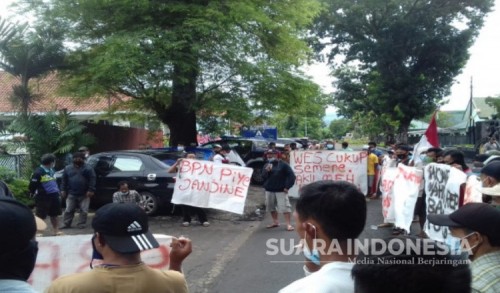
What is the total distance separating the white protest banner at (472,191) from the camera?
16.6ft

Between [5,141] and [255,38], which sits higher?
[255,38]

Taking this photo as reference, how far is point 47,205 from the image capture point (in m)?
8.92

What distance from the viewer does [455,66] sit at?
31.5 metres

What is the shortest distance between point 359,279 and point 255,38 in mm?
15025

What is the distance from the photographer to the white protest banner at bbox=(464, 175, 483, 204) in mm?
5071

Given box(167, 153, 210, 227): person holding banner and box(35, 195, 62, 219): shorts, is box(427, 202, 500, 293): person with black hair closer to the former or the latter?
box(35, 195, 62, 219): shorts

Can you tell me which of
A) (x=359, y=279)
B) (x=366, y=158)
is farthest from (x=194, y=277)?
(x=366, y=158)

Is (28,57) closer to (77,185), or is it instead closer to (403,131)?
(77,185)

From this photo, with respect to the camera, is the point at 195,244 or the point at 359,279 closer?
the point at 359,279

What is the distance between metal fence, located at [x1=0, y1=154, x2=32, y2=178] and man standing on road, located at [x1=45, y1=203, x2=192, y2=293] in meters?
12.9

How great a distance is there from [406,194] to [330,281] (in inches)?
243

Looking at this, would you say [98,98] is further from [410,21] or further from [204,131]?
[410,21]

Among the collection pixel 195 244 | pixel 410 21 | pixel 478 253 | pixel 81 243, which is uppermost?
pixel 410 21

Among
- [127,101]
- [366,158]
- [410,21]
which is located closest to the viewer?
[366,158]
